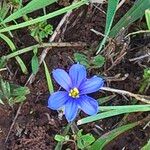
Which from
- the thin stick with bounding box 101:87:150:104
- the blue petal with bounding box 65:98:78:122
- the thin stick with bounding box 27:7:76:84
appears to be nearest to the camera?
the blue petal with bounding box 65:98:78:122

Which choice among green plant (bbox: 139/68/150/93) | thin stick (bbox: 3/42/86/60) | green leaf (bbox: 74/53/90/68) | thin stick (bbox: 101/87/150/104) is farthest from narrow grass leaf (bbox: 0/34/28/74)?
green plant (bbox: 139/68/150/93)

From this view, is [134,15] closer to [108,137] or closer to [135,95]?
[135,95]

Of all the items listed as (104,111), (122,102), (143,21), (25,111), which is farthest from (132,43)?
(25,111)

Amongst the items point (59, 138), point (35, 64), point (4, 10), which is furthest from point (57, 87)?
point (4, 10)

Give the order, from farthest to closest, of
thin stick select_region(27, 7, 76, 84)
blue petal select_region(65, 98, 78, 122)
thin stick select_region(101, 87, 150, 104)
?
thin stick select_region(27, 7, 76, 84)
thin stick select_region(101, 87, 150, 104)
blue petal select_region(65, 98, 78, 122)

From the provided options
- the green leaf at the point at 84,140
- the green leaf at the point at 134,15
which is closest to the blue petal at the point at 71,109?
the green leaf at the point at 84,140

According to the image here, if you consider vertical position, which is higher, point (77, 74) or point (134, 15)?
point (134, 15)

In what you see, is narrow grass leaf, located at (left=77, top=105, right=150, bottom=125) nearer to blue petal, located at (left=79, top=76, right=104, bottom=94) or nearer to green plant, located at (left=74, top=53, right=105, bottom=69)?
blue petal, located at (left=79, top=76, right=104, bottom=94)
